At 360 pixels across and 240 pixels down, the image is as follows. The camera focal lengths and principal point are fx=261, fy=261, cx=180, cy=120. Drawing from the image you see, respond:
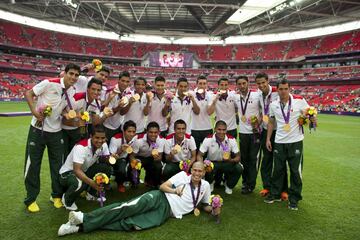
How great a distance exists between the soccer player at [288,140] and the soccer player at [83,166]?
305 cm

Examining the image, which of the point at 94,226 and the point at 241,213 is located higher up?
the point at 94,226

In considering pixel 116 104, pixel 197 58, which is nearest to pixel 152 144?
pixel 116 104

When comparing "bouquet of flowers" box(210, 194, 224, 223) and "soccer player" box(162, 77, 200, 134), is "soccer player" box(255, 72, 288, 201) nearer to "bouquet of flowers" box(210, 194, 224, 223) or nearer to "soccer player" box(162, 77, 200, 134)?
"soccer player" box(162, 77, 200, 134)

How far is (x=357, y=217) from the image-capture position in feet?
14.0

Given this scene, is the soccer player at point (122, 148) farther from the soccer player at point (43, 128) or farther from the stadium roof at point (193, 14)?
the stadium roof at point (193, 14)

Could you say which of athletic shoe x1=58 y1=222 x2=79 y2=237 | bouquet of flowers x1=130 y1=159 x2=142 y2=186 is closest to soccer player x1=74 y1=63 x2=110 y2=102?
bouquet of flowers x1=130 y1=159 x2=142 y2=186

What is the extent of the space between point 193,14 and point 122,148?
1257 inches

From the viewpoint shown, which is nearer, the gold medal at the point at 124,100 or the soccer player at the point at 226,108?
the gold medal at the point at 124,100

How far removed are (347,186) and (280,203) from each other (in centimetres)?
222

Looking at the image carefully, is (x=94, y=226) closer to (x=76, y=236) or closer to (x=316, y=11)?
(x=76, y=236)

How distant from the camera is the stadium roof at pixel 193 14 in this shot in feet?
85.3

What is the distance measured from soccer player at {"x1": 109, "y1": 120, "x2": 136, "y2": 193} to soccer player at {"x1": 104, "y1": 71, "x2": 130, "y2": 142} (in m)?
0.33

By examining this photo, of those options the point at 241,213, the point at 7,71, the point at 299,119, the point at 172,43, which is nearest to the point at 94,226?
the point at 241,213

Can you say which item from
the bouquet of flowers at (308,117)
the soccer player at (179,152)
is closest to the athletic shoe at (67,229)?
the soccer player at (179,152)
